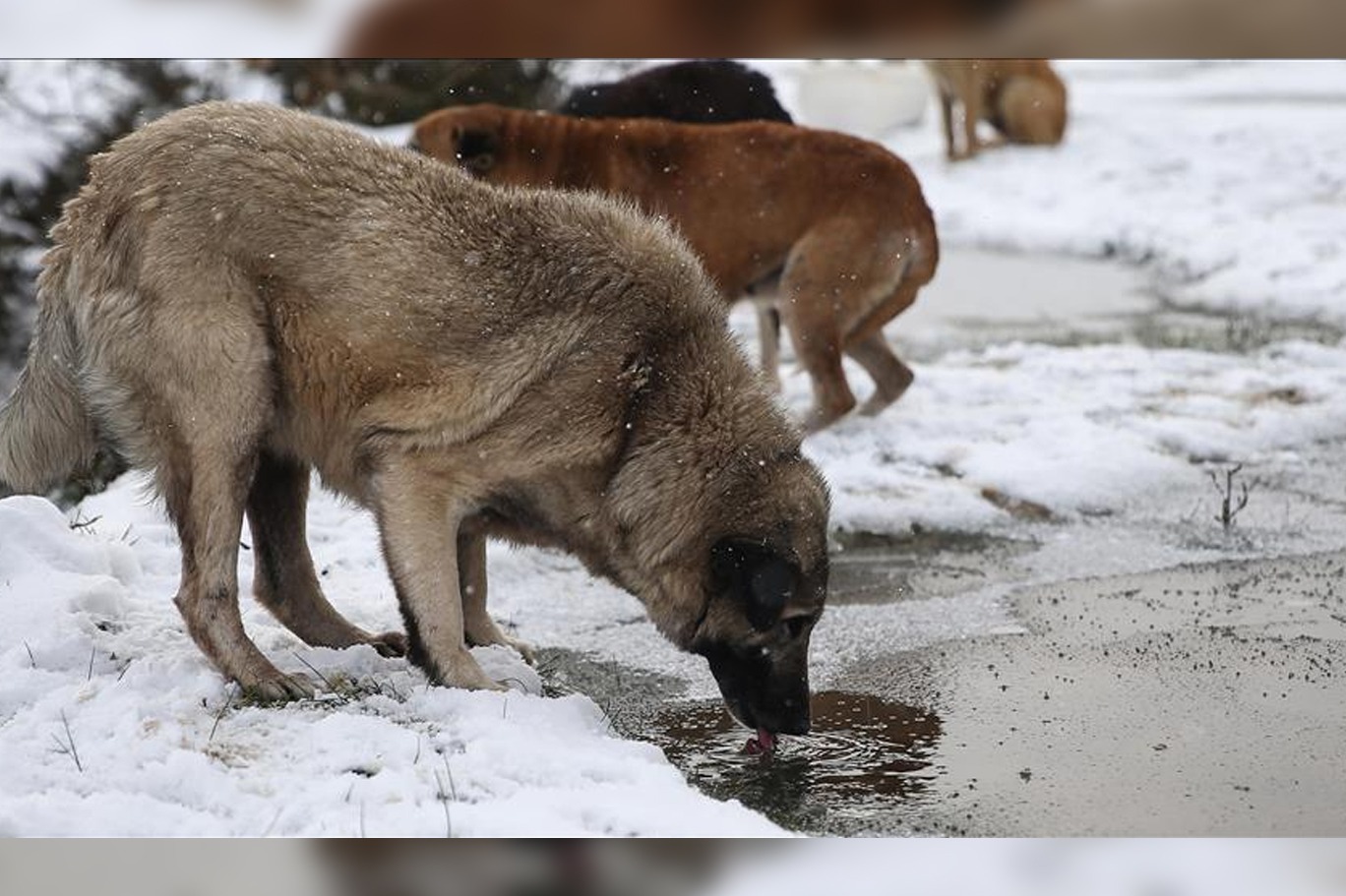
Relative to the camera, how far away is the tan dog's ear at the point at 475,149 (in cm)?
886

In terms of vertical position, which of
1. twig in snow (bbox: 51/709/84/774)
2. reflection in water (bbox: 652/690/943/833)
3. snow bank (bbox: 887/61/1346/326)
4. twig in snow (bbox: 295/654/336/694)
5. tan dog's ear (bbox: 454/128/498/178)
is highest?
tan dog's ear (bbox: 454/128/498/178)

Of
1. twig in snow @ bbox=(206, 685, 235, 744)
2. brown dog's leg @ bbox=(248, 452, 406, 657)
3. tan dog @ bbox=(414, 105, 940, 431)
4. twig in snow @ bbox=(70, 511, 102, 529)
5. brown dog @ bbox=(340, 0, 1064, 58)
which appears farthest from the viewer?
tan dog @ bbox=(414, 105, 940, 431)

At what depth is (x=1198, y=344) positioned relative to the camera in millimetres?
11523

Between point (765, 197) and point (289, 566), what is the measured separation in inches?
172

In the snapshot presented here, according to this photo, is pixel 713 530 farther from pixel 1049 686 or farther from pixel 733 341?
pixel 1049 686

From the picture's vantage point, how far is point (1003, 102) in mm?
18859

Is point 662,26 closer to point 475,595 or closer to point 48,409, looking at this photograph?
point 48,409

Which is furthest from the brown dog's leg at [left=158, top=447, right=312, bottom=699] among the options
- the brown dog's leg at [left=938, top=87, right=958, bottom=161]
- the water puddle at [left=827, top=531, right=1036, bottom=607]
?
the brown dog's leg at [left=938, top=87, right=958, bottom=161]

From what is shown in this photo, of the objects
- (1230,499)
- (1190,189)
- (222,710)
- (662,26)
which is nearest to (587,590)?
(222,710)

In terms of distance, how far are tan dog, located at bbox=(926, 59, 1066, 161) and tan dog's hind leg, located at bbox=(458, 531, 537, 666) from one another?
542 inches

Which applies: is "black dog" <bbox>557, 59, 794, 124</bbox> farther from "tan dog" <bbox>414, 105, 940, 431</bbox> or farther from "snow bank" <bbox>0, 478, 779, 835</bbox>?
"snow bank" <bbox>0, 478, 779, 835</bbox>

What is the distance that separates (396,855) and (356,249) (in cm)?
342

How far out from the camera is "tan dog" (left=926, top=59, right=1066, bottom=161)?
1853cm

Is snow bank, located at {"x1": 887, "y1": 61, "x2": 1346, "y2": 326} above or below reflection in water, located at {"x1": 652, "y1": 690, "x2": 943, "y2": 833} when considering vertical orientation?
below
